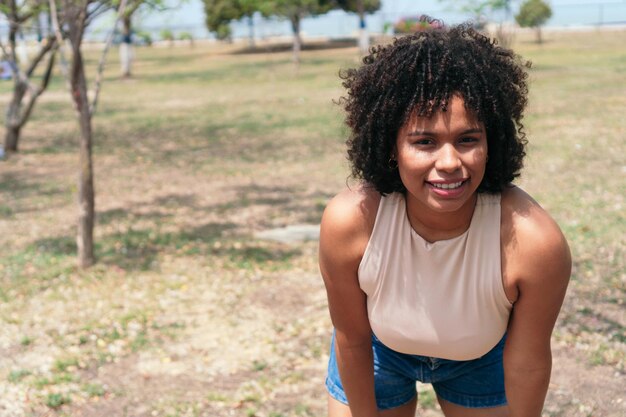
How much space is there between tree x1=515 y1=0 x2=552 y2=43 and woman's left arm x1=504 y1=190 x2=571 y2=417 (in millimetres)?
33496

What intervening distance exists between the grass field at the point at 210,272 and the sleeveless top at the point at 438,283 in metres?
0.38

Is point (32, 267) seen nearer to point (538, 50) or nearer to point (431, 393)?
point (431, 393)

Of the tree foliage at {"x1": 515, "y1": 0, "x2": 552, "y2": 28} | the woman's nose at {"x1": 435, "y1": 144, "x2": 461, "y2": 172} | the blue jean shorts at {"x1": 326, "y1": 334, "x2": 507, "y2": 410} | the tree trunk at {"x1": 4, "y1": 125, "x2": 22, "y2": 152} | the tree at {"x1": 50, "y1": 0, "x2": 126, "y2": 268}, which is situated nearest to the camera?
the woman's nose at {"x1": 435, "y1": 144, "x2": 461, "y2": 172}

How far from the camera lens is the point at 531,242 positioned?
1.84m

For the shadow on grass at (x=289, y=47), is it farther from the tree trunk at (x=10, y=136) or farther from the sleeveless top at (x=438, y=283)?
the sleeveless top at (x=438, y=283)

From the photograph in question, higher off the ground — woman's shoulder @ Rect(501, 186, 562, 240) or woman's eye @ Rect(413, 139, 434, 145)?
woman's eye @ Rect(413, 139, 434, 145)

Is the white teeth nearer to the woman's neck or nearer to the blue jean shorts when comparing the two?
the woman's neck

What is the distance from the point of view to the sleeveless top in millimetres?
1914

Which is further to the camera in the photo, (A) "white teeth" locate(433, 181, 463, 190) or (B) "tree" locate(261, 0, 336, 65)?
(B) "tree" locate(261, 0, 336, 65)

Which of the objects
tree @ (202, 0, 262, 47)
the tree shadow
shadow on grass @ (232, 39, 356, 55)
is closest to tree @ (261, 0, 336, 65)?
shadow on grass @ (232, 39, 356, 55)

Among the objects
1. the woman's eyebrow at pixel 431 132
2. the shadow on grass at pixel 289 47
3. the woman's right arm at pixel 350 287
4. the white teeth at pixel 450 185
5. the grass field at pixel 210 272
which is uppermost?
the woman's eyebrow at pixel 431 132

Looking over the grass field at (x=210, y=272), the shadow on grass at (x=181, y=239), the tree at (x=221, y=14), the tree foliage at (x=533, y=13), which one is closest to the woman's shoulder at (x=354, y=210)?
the grass field at (x=210, y=272)

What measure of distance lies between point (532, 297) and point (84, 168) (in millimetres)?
4304

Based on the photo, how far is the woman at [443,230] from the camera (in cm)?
183
